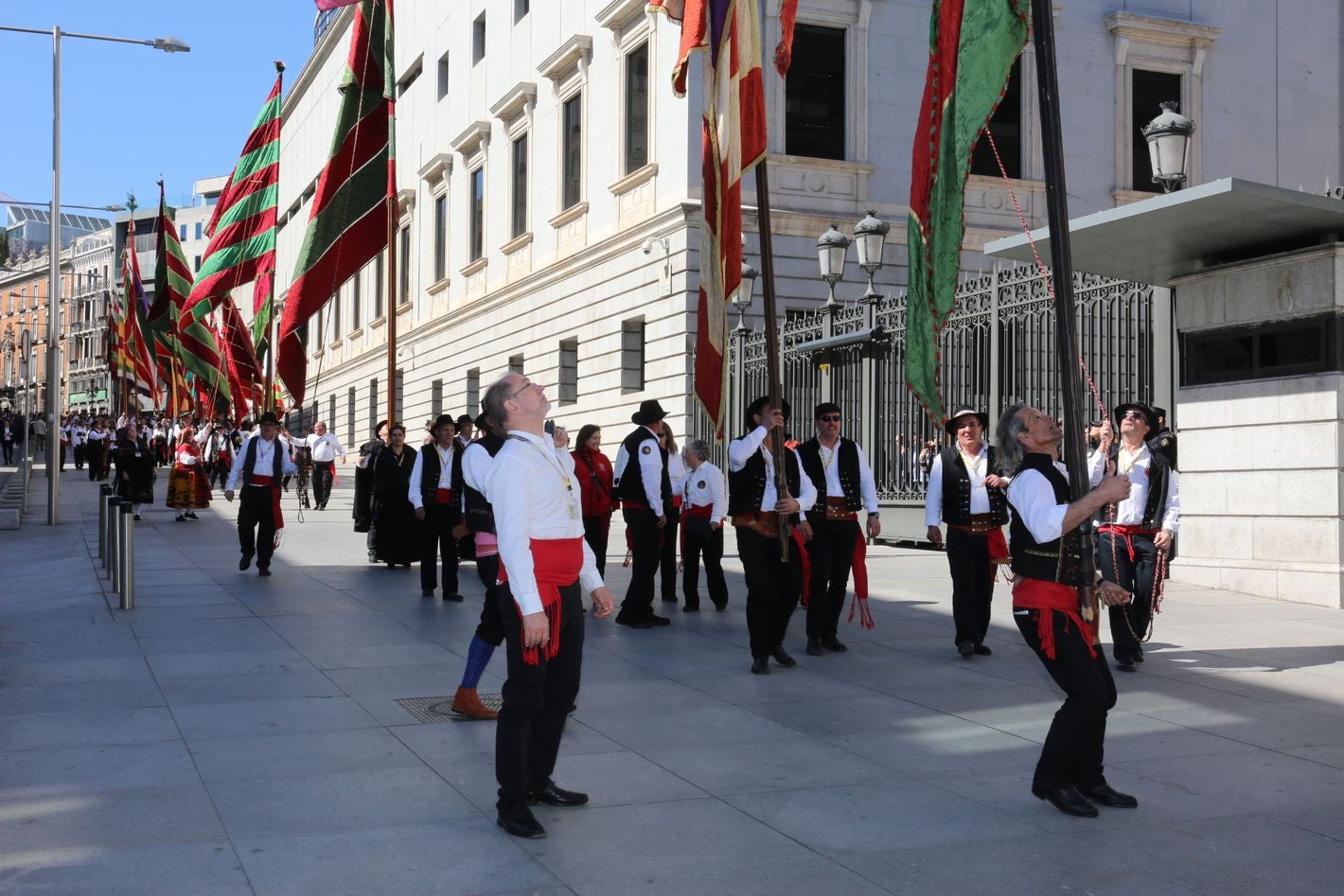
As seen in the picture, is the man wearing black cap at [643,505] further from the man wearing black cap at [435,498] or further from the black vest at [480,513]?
the black vest at [480,513]

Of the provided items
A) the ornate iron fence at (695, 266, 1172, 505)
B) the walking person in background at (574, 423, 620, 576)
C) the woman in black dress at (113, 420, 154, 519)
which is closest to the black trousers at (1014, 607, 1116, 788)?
the walking person in background at (574, 423, 620, 576)

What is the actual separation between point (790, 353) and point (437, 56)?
22468 mm

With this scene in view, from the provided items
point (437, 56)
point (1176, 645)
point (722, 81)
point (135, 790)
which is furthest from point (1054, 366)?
point (437, 56)

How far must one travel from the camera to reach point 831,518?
9.57 metres

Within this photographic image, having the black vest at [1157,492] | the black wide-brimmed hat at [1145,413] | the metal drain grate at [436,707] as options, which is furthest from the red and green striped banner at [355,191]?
the black vest at [1157,492]

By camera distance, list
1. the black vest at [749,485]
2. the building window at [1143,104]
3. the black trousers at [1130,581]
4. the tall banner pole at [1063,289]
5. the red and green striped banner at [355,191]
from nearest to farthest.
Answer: the tall banner pole at [1063,289], the black trousers at [1130,581], the black vest at [749,485], the red and green striped banner at [355,191], the building window at [1143,104]

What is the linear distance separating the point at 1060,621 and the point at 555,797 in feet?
6.85

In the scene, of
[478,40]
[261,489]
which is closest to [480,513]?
[261,489]

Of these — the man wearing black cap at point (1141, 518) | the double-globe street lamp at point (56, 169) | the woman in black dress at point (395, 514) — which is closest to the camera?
the man wearing black cap at point (1141, 518)

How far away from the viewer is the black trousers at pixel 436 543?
40.9 ft

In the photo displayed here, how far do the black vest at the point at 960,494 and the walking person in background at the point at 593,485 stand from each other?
3.21 metres

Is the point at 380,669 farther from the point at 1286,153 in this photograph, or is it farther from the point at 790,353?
the point at 1286,153

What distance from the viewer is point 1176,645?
373 inches

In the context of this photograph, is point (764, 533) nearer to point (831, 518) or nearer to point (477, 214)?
point (831, 518)
